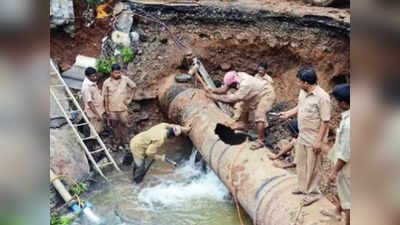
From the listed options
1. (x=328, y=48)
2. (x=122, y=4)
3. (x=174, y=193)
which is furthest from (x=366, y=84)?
(x=122, y=4)

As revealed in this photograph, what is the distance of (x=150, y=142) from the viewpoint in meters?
4.55

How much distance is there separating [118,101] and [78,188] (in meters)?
1.31

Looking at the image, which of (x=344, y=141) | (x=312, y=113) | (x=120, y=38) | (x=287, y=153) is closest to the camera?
(x=344, y=141)

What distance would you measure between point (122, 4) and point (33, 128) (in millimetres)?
4374

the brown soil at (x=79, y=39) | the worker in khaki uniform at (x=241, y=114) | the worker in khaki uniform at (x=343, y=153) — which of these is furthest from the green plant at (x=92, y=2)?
the worker in khaki uniform at (x=343, y=153)

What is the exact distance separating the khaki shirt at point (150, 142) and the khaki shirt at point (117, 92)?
77 cm

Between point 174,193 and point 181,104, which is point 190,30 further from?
point 174,193

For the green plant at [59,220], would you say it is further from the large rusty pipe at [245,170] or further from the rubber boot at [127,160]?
the large rusty pipe at [245,170]

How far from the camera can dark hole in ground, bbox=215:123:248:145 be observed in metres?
4.47

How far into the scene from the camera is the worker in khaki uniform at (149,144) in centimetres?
453

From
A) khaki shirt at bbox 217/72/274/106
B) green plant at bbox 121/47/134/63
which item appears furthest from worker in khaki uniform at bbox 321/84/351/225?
green plant at bbox 121/47/134/63

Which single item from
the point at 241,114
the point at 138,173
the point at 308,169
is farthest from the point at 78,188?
the point at 308,169

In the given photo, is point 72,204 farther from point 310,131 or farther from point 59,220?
point 310,131

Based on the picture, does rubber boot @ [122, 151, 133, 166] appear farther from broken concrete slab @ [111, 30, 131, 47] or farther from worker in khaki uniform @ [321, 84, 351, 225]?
worker in khaki uniform @ [321, 84, 351, 225]
